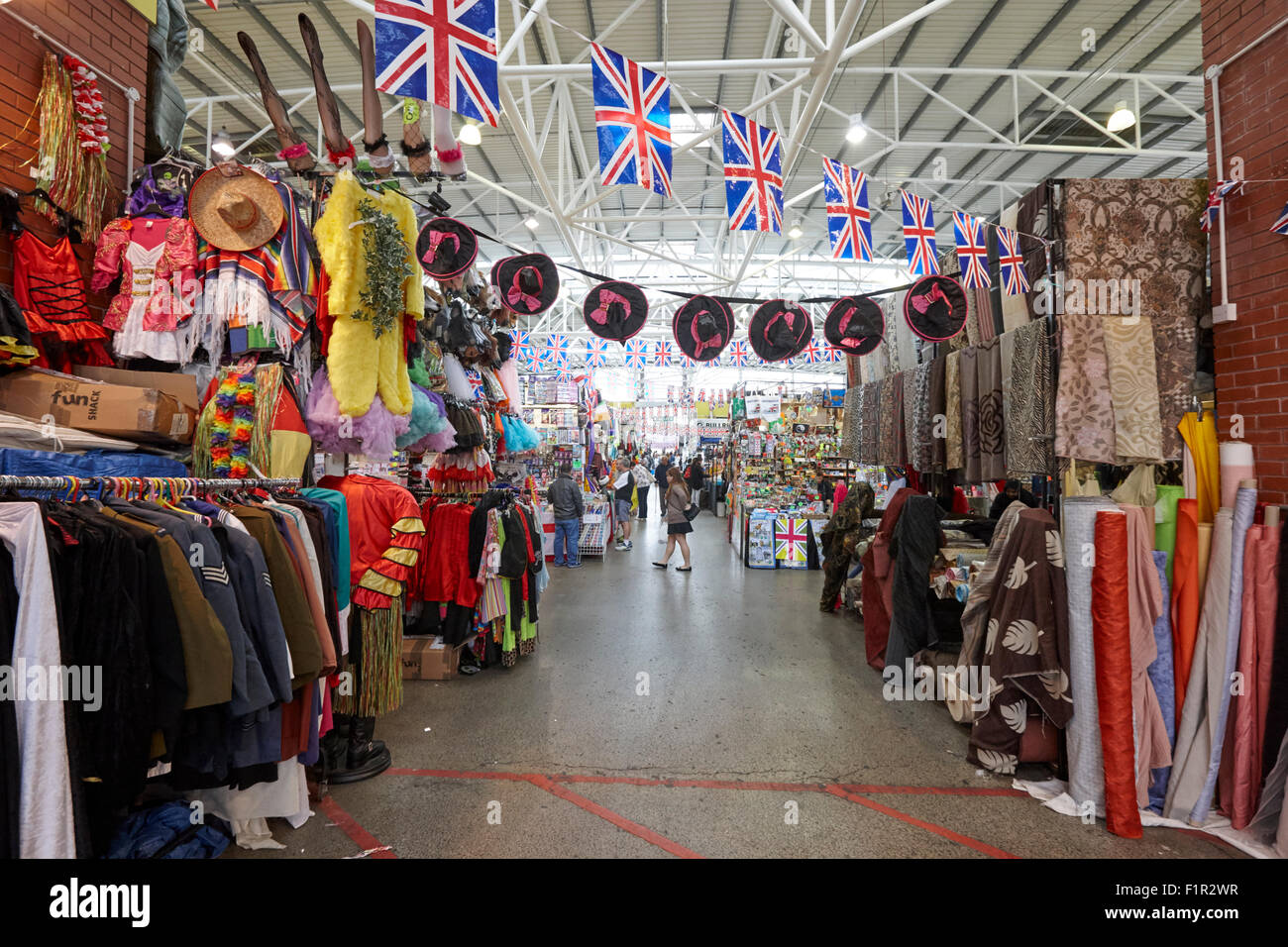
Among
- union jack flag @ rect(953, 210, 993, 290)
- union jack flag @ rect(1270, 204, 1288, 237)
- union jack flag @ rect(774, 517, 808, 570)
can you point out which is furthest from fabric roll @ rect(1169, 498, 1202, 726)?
→ union jack flag @ rect(774, 517, 808, 570)

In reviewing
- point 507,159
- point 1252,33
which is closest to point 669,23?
point 507,159

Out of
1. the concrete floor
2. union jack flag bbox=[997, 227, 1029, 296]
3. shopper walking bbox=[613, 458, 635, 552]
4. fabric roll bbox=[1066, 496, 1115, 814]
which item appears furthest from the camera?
shopper walking bbox=[613, 458, 635, 552]

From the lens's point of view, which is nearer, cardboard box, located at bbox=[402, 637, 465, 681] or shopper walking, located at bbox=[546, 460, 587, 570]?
cardboard box, located at bbox=[402, 637, 465, 681]

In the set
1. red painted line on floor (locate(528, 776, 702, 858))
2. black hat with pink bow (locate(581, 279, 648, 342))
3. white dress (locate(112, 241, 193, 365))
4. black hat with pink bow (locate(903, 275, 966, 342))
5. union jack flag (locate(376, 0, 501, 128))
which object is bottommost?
red painted line on floor (locate(528, 776, 702, 858))

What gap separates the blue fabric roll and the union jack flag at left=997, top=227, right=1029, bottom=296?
4.49m

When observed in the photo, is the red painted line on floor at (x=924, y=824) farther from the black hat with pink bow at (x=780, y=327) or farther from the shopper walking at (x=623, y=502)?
the shopper walking at (x=623, y=502)

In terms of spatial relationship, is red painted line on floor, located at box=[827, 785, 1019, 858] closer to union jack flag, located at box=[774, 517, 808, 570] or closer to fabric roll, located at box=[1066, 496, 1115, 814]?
fabric roll, located at box=[1066, 496, 1115, 814]

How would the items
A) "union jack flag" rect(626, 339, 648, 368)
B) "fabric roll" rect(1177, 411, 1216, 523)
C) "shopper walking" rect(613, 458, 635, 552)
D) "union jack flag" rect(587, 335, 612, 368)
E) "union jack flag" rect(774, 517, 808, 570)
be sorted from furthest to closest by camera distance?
"union jack flag" rect(626, 339, 648, 368), "union jack flag" rect(587, 335, 612, 368), "shopper walking" rect(613, 458, 635, 552), "union jack flag" rect(774, 517, 808, 570), "fabric roll" rect(1177, 411, 1216, 523)

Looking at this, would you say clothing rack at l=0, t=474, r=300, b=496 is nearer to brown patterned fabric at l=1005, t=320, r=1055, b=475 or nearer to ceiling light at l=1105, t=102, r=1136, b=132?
brown patterned fabric at l=1005, t=320, r=1055, b=475

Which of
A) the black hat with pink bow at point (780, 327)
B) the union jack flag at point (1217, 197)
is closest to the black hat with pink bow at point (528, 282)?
the black hat with pink bow at point (780, 327)

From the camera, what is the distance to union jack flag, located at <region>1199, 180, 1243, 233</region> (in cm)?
262

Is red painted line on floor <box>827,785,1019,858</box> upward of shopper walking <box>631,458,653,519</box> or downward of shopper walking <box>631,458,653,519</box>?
downward

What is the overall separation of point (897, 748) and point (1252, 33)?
401 centimetres

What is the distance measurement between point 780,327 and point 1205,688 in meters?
3.53
